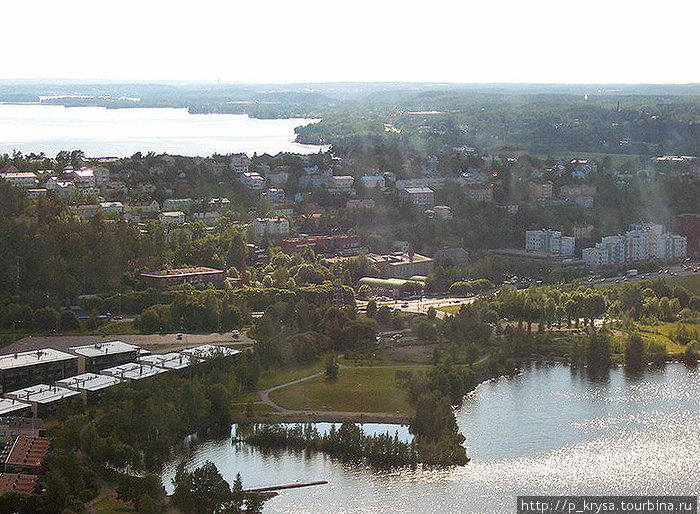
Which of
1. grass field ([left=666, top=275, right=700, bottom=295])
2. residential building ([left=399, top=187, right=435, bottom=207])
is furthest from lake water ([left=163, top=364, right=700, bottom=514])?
residential building ([left=399, top=187, right=435, bottom=207])

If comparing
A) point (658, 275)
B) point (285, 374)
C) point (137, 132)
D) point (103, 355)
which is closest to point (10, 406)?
point (103, 355)

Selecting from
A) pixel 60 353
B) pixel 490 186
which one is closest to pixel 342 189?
pixel 490 186

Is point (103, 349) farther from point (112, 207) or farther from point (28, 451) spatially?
point (112, 207)

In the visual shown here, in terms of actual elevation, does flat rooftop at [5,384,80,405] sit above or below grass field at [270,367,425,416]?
above

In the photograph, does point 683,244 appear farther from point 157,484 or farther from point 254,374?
point 157,484

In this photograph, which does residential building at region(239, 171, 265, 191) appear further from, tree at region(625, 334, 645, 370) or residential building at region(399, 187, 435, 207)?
tree at region(625, 334, 645, 370)
